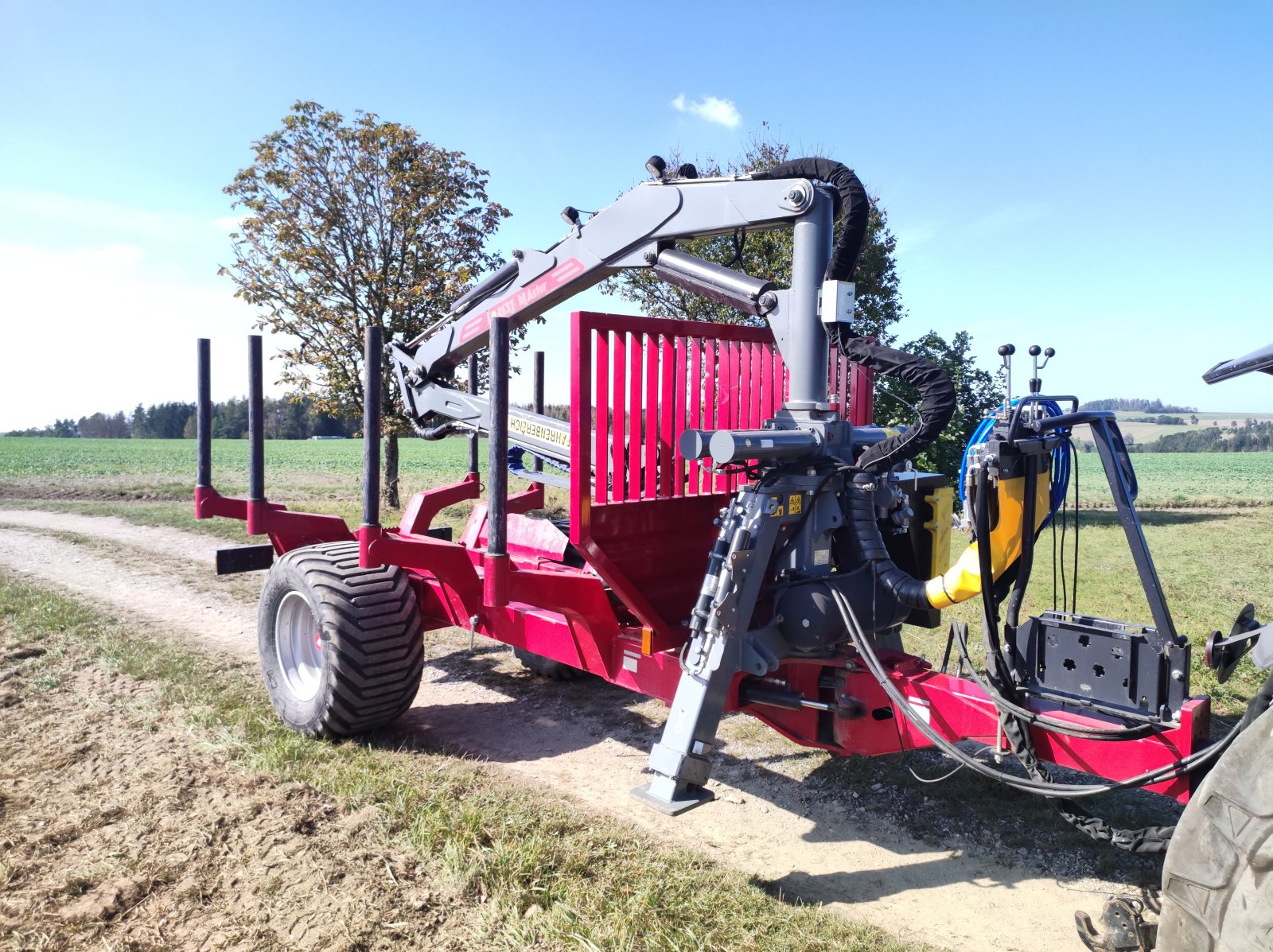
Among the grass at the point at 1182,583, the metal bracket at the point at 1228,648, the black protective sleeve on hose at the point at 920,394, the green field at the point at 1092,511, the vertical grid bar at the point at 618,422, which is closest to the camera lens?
the metal bracket at the point at 1228,648

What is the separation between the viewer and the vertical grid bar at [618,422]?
13.1 ft

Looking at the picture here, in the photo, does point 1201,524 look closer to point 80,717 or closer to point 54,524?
point 80,717

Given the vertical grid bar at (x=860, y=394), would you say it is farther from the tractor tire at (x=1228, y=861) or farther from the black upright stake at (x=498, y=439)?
the tractor tire at (x=1228, y=861)

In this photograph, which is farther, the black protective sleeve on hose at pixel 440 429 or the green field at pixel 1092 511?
the green field at pixel 1092 511

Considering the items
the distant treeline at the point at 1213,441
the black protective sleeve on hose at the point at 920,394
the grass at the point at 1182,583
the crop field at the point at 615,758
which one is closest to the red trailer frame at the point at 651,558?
the crop field at the point at 615,758

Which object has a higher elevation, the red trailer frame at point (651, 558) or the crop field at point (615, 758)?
the red trailer frame at point (651, 558)

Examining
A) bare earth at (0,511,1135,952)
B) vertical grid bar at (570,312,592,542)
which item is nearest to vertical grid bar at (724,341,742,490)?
vertical grid bar at (570,312,592,542)

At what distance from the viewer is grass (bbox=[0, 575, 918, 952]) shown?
3094mm

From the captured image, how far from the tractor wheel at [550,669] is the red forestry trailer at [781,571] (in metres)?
1.02

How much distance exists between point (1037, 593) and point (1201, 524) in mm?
10325

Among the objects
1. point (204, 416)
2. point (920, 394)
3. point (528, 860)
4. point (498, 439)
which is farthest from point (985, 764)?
point (204, 416)

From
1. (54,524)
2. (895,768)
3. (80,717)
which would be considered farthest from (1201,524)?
(54,524)

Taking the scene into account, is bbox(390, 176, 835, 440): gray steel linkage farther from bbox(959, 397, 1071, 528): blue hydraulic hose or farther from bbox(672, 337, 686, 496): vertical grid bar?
bbox(959, 397, 1071, 528): blue hydraulic hose

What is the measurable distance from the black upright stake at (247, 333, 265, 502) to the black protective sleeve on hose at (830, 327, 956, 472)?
132 inches
